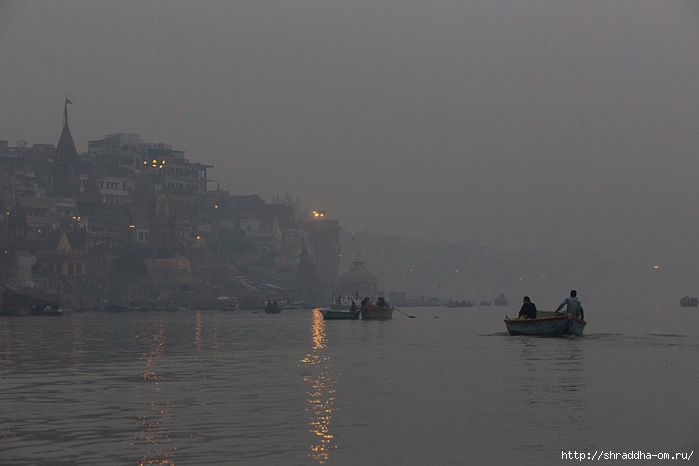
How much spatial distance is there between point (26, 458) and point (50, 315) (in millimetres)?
123557

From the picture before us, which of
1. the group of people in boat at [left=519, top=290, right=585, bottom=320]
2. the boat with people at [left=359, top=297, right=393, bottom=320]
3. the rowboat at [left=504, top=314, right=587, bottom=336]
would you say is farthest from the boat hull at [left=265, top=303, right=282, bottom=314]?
the rowboat at [left=504, top=314, right=587, bottom=336]

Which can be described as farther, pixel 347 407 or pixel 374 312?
pixel 374 312

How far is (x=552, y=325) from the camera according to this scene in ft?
175

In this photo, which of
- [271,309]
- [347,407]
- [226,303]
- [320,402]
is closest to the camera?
[347,407]

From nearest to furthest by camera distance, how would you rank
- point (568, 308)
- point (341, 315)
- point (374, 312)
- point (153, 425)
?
point (153, 425) → point (568, 308) → point (374, 312) → point (341, 315)

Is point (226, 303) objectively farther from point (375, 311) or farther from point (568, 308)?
point (568, 308)

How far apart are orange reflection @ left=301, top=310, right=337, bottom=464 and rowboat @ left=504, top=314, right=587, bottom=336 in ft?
45.7

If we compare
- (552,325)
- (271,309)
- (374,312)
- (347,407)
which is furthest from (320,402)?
(271,309)

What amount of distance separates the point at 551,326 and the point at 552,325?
0.17 meters

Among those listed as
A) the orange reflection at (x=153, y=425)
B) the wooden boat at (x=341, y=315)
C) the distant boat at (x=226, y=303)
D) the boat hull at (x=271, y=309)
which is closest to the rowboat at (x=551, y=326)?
the orange reflection at (x=153, y=425)

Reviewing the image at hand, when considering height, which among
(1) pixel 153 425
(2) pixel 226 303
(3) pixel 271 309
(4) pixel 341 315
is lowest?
(1) pixel 153 425

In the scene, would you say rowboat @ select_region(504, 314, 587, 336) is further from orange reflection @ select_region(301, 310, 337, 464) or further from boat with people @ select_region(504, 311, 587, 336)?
orange reflection @ select_region(301, 310, 337, 464)

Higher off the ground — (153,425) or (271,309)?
(271,309)

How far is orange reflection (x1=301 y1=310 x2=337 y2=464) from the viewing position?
758 inches
